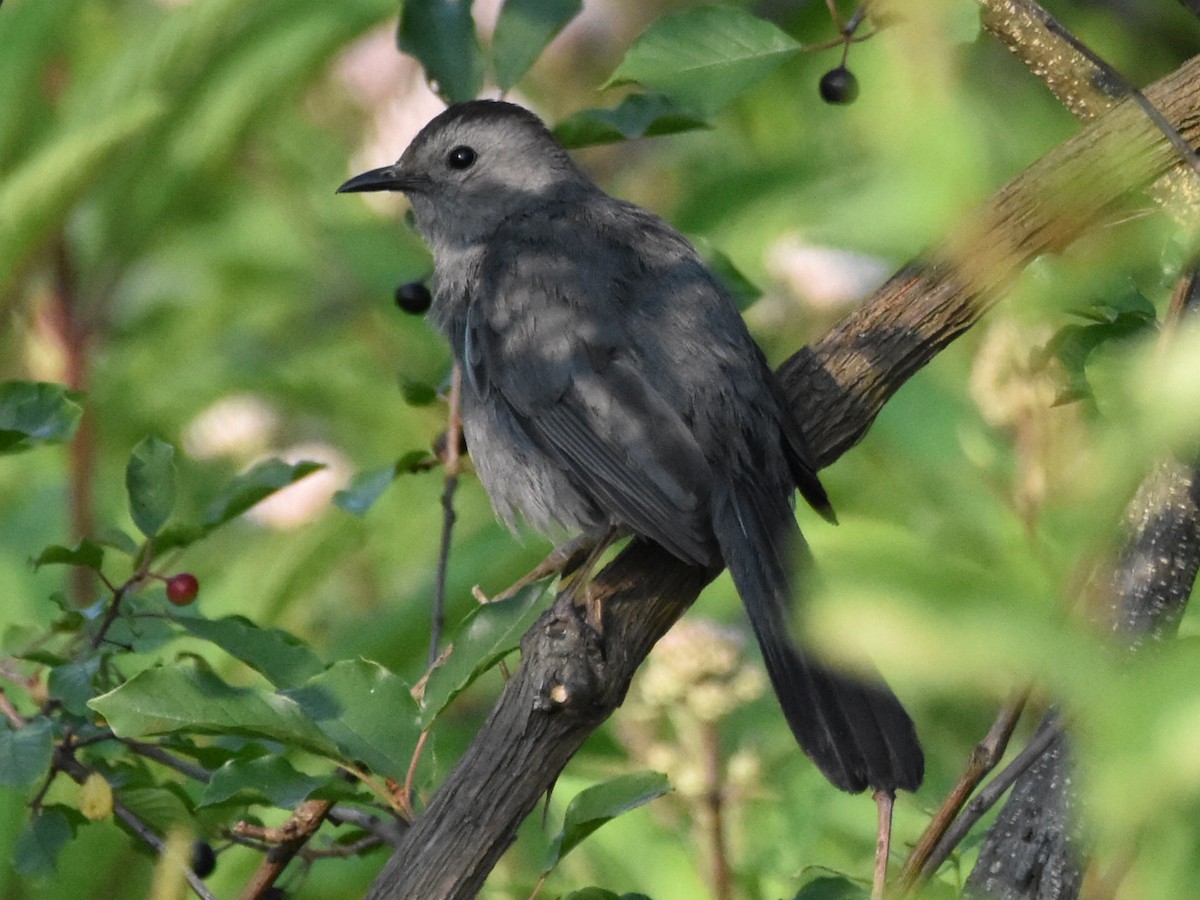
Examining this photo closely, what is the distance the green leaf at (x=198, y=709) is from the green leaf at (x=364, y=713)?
8 cm

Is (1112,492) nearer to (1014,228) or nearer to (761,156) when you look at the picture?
(1014,228)

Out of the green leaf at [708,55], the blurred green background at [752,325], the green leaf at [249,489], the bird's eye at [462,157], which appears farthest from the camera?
the bird's eye at [462,157]

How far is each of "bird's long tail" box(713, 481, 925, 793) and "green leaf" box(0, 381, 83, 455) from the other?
3.72ft

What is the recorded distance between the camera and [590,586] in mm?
2613

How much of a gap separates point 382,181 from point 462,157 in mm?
230

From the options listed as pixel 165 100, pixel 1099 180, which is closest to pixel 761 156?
pixel 165 100

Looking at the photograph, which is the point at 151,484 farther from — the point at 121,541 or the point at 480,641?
the point at 480,641

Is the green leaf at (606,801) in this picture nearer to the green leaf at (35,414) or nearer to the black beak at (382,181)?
the green leaf at (35,414)

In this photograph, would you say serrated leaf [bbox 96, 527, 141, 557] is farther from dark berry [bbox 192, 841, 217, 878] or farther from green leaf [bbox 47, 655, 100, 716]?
dark berry [bbox 192, 841, 217, 878]

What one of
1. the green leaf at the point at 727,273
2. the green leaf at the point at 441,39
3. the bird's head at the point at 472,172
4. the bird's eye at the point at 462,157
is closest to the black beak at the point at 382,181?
the bird's head at the point at 472,172

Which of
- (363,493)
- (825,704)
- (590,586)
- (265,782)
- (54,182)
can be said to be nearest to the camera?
(265,782)

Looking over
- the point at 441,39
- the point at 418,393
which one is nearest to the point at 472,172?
the point at 441,39

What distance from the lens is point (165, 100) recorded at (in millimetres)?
3900

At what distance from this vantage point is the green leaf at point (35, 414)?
2393mm
